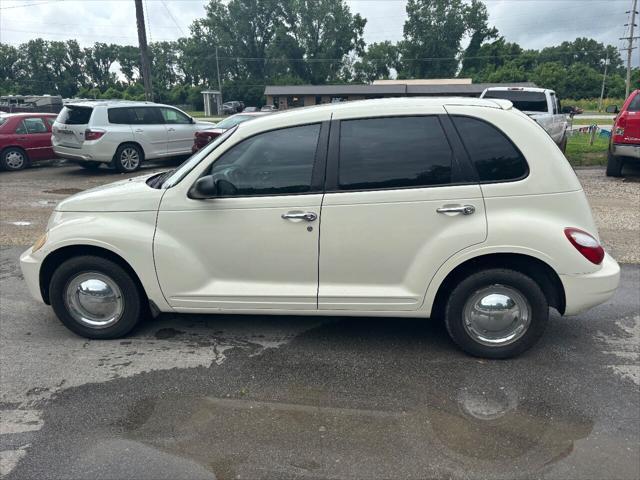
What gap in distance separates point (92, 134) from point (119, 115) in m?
0.93

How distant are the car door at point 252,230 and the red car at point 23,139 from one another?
12.4 m

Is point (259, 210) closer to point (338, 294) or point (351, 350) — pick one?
point (338, 294)

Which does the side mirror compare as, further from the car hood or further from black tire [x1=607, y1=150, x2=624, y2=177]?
black tire [x1=607, y1=150, x2=624, y2=177]

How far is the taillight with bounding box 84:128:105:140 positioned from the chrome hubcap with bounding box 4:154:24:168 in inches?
108

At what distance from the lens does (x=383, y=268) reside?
12.2ft

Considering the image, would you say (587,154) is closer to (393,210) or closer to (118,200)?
(393,210)

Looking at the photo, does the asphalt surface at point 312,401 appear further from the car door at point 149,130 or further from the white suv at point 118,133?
the car door at point 149,130

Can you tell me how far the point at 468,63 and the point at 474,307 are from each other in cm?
9671

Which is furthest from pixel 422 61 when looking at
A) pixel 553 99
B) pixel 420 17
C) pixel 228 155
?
pixel 228 155

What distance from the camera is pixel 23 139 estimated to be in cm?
1407

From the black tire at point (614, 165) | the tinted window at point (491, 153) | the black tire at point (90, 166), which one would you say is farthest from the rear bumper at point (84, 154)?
the black tire at point (614, 165)

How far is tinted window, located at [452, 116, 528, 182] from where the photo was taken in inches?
142

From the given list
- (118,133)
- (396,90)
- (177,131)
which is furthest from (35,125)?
(396,90)

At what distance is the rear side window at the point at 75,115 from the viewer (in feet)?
42.3
